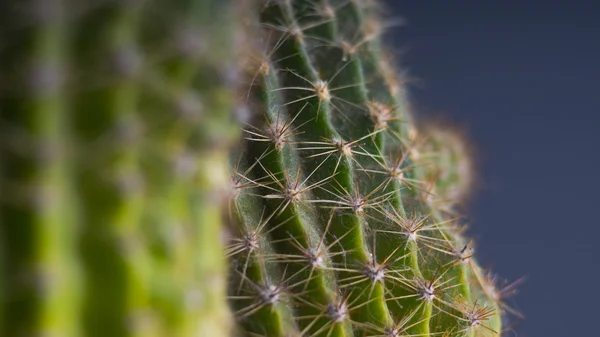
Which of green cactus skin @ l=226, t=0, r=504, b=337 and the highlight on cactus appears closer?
the highlight on cactus

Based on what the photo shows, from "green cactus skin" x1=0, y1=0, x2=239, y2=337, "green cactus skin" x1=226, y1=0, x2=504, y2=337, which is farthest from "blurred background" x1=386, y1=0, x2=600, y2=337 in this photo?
"green cactus skin" x1=0, y1=0, x2=239, y2=337

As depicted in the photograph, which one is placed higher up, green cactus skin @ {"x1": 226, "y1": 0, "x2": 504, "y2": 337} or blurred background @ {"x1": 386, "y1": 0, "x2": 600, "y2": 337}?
blurred background @ {"x1": 386, "y1": 0, "x2": 600, "y2": 337}

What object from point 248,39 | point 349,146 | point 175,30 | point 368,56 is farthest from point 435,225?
point 175,30

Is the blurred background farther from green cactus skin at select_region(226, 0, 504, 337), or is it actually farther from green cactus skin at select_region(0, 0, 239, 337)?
green cactus skin at select_region(0, 0, 239, 337)

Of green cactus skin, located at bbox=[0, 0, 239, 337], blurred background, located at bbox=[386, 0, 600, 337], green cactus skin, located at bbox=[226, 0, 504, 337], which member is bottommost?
green cactus skin, located at bbox=[0, 0, 239, 337]

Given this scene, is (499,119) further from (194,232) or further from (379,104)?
(194,232)

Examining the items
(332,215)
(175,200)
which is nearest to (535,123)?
(332,215)

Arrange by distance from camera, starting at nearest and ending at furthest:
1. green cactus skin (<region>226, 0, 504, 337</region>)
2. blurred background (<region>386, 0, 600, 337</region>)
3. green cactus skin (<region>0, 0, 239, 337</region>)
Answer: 1. green cactus skin (<region>0, 0, 239, 337</region>)
2. green cactus skin (<region>226, 0, 504, 337</region>)
3. blurred background (<region>386, 0, 600, 337</region>)

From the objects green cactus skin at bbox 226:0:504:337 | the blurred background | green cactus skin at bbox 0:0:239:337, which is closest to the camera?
green cactus skin at bbox 0:0:239:337
